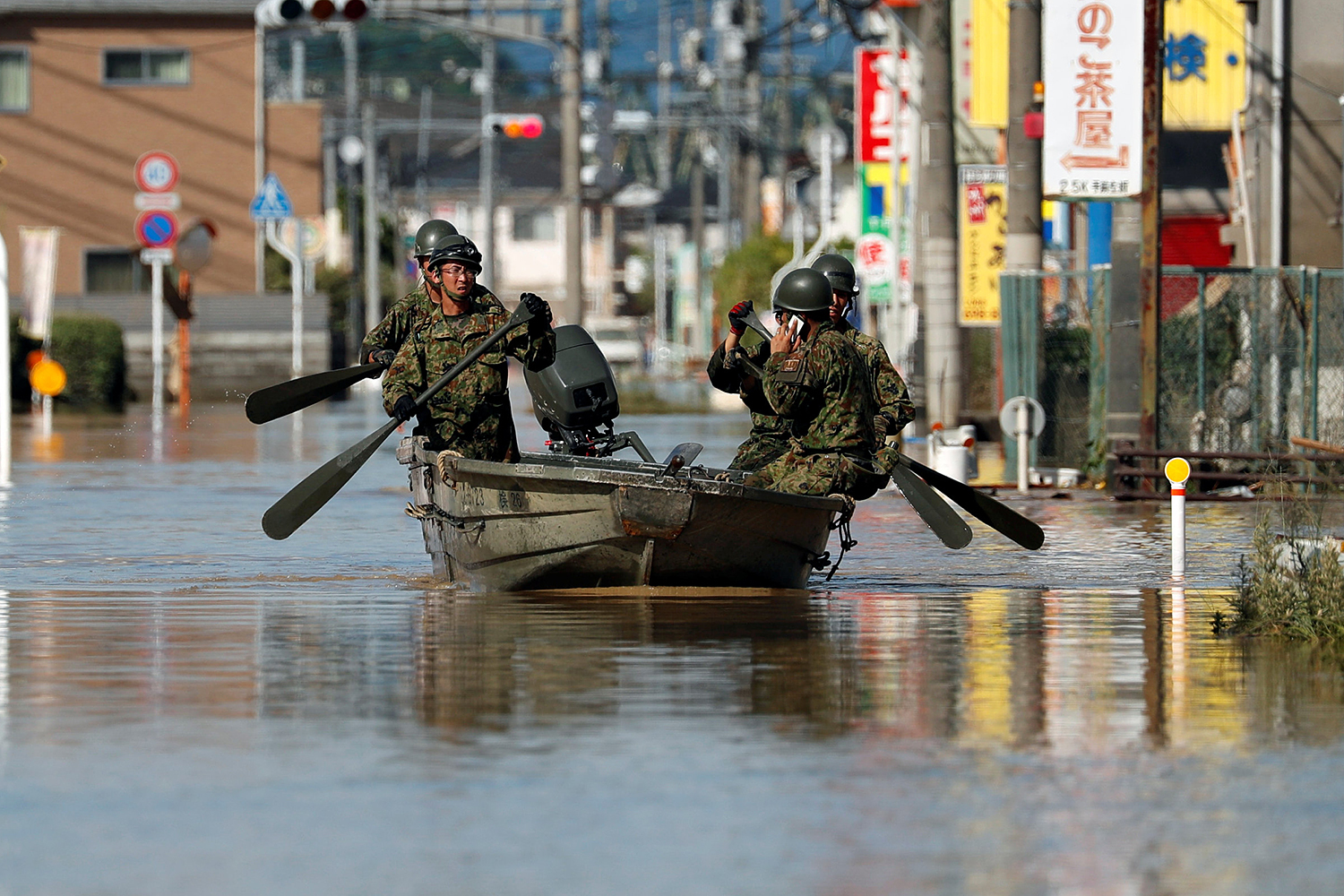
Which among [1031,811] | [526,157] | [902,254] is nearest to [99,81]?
[902,254]

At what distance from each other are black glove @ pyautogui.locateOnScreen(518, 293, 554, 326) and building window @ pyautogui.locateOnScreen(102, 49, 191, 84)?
3998cm

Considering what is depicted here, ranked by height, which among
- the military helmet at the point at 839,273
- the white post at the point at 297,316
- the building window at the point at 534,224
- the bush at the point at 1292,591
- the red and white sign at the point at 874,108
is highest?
the building window at the point at 534,224

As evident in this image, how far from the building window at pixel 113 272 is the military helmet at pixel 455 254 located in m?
38.9

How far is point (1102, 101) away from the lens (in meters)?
22.3

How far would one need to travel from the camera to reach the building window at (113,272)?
172 ft

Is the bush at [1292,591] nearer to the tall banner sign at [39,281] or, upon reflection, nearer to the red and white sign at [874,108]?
the red and white sign at [874,108]

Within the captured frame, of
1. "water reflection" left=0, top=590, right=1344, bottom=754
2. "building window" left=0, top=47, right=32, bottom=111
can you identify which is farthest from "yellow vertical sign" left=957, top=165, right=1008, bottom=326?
"building window" left=0, top=47, right=32, bottom=111

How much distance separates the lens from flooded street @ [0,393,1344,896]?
23.4ft

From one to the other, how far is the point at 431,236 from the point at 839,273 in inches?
90.4

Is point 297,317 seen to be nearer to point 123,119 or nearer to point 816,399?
point 123,119

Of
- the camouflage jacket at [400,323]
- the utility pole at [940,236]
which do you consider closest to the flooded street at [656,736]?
the camouflage jacket at [400,323]

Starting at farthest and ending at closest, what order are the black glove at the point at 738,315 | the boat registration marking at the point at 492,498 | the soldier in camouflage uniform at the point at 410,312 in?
the soldier in camouflage uniform at the point at 410,312 → the black glove at the point at 738,315 → the boat registration marking at the point at 492,498

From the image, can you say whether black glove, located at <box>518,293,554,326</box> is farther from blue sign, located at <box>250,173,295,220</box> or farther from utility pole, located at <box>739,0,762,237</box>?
utility pole, located at <box>739,0,762,237</box>

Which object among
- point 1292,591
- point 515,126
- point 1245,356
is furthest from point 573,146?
point 1292,591
